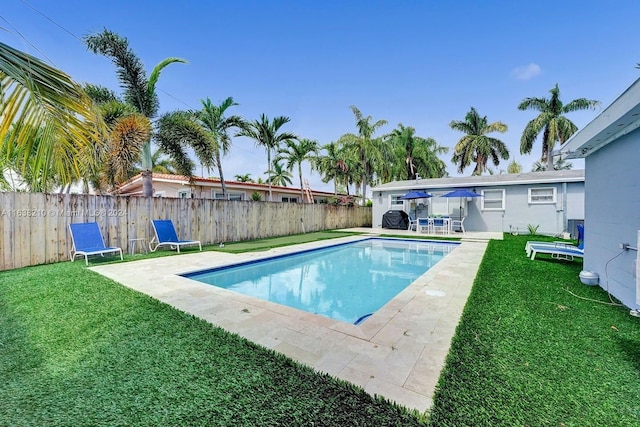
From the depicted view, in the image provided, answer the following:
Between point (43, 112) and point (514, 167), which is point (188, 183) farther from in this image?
point (514, 167)

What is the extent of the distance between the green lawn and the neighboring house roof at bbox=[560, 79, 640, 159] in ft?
8.29

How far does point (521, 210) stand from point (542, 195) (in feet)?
3.89

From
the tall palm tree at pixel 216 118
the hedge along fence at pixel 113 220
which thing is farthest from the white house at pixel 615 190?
the tall palm tree at pixel 216 118

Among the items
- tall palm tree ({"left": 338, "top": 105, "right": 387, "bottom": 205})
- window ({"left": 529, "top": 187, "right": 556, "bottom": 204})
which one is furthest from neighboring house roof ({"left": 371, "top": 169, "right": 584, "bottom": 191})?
tall palm tree ({"left": 338, "top": 105, "right": 387, "bottom": 205})

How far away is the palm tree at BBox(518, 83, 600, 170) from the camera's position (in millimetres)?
22906


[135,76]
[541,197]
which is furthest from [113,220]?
[541,197]

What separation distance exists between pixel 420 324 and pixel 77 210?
29.4ft

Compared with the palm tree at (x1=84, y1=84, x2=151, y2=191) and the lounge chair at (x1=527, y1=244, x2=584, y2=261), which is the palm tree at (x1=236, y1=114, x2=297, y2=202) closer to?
the palm tree at (x1=84, y1=84, x2=151, y2=191)

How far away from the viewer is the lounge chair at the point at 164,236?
8758mm

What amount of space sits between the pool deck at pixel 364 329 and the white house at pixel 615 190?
2024 millimetres

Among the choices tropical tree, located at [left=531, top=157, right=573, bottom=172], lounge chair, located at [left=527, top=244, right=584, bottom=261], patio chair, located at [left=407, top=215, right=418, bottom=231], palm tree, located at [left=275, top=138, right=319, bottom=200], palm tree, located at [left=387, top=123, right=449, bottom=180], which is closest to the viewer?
lounge chair, located at [left=527, top=244, right=584, bottom=261]

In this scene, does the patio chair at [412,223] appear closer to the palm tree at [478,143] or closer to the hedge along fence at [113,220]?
the hedge along fence at [113,220]

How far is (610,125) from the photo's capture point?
379 centimetres

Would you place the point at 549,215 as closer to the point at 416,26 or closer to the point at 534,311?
the point at 416,26
